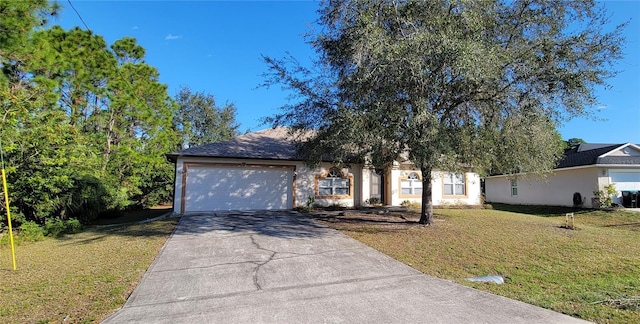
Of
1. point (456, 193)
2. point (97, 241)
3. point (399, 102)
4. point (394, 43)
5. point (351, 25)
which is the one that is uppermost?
point (351, 25)

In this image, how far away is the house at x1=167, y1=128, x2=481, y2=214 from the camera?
1448cm

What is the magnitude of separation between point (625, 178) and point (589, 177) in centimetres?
164

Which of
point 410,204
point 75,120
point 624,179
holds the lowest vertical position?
point 410,204

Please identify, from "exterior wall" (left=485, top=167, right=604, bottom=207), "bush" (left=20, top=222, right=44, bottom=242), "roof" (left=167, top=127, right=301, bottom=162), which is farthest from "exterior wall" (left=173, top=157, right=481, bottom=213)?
"bush" (left=20, top=222, right=44, bottom=242)

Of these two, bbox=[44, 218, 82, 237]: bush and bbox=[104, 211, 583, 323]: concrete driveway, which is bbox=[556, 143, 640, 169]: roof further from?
bbox=[44, 218, 82, 237]: bush

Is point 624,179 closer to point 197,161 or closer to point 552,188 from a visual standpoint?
point 552,188

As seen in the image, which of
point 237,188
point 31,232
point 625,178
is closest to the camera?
point 31,232

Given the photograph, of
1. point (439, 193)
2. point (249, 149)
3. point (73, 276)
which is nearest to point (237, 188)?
point (249, 149)

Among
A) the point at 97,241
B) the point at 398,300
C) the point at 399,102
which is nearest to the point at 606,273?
the point at 398,300

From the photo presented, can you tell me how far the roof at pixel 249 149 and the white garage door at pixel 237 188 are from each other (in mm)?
600

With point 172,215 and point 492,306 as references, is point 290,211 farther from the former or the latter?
point 492,306

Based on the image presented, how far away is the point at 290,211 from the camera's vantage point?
49.8ft

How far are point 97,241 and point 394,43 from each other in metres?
9.91

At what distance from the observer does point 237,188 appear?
15.1 m
